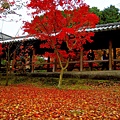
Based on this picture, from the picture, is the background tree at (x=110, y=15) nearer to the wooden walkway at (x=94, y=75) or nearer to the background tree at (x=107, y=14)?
the background tree at (x=107, y=14)

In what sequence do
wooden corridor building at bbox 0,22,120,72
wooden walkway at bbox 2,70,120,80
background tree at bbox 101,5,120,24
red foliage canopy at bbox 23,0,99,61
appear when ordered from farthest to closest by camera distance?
1. background tree at bbox 101,5,120,24
2. wooden walkway at bbox 2,70,120,80
3. wooden corridor building at bbox 0,22,120,72
4. red foliage canopy at bbox 23,0,99,61

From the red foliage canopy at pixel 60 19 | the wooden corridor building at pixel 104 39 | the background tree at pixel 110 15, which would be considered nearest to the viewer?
the red foliage canopy at pixel 60 19

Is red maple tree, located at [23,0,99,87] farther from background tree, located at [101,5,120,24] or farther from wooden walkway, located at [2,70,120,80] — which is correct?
background tree, located at [101,5,120,24]

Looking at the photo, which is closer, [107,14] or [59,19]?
[59,19]

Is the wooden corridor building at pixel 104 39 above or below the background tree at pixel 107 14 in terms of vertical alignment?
below

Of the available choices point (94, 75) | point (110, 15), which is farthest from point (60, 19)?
point (110, 15)

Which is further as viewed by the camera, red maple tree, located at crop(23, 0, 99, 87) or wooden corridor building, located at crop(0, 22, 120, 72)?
wooden corridor building, located at crop(0, 22, 120, 72)

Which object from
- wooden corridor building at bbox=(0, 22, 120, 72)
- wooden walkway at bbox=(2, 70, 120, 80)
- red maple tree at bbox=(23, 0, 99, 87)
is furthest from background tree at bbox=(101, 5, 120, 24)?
red maple tree at bbox=(23, 0, 99, 87)

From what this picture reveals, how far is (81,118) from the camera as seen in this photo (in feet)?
22.0

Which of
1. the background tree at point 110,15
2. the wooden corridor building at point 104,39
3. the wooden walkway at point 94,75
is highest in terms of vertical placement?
the background tree at point 110,15

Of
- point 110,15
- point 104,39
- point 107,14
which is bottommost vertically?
point 104,39

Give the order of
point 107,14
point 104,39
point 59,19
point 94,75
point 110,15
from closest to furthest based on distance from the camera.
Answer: point 59,19 → point 94,75 → point 104,39 → point 110,15 → point 107,14

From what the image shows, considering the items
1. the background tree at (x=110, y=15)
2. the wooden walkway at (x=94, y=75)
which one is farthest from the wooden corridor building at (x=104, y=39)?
the background tree at (x=110, y=15)

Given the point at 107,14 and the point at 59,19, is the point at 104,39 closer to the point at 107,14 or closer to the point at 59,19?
the point at 59,19
